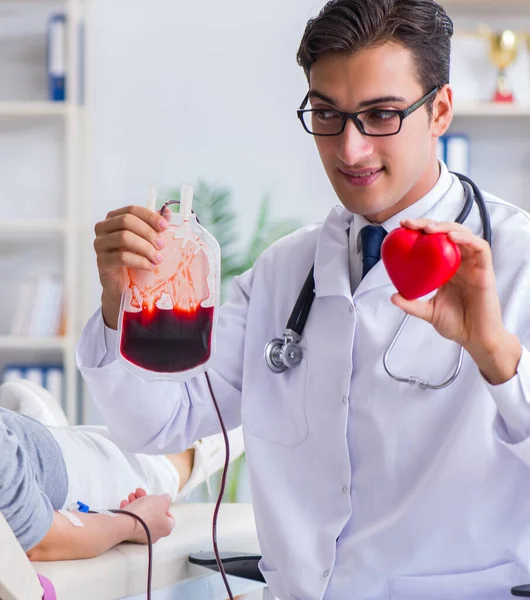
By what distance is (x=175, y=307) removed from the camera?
1180 mm

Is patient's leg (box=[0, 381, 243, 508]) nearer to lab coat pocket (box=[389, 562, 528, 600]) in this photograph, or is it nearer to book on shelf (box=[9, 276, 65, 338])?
lab coat pocket (box=[389, 562, 528, 600])

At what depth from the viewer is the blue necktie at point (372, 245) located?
1.38 m

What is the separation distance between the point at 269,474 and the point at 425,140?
1.88 ft

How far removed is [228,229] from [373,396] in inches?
85.8

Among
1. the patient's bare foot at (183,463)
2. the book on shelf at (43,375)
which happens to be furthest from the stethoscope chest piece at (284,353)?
the book on shelf at (43,375)

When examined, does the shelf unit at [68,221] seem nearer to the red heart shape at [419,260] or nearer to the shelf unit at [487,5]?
the shelf unit at [487,5]

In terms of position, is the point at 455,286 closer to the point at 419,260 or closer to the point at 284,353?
the point at 419,260

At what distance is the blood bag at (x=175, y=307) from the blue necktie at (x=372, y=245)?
30cm

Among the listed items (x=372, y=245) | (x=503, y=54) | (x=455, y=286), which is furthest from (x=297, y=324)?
(x=503, y=54)

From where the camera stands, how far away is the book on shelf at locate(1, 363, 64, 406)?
339cm

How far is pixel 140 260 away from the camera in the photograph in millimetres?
1137

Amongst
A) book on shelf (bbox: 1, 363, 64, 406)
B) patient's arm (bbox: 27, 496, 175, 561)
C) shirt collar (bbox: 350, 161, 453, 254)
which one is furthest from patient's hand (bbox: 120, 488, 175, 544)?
book on shelf (bbox: 1, 363, 64, 406)

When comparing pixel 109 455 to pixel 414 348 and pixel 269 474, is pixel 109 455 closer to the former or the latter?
pixel 269 474

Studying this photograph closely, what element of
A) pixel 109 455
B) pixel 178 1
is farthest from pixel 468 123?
pixel 109 455
